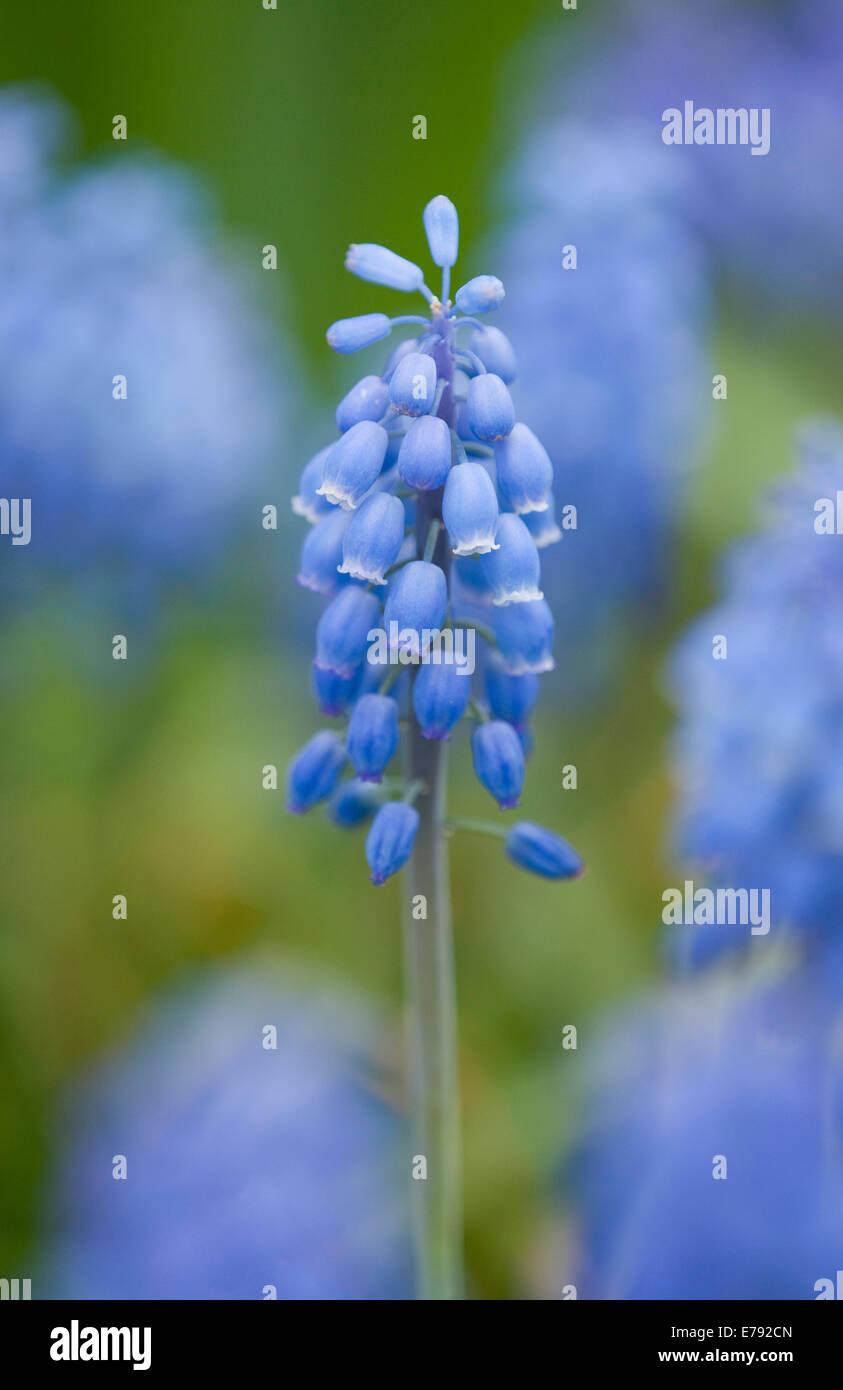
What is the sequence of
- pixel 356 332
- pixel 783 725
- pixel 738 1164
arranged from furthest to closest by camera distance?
pixel 738 1164, pixel 783 725, pixel 356 332

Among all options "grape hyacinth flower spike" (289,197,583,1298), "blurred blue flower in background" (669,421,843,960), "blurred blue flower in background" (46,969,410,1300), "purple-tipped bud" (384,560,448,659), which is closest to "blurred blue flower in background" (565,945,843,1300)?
"blurred blue flower in background" (669,421,843,960)

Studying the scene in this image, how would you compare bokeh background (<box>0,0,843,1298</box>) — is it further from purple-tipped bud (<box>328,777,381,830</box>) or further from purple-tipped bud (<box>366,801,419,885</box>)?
purple-tipped bud (<box>366,801,419,885</box>)

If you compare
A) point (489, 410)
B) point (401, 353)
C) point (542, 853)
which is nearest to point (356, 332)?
point (401, 353)

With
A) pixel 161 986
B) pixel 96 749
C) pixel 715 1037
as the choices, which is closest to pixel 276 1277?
pixel 161 986

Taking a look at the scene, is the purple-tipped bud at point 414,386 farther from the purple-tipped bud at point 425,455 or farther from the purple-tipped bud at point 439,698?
the purple-tipped bud at point 439,698

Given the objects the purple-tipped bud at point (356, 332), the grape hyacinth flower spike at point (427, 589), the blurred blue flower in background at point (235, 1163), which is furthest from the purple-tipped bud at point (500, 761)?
the blurred blue flower in background at point (235, 1163)

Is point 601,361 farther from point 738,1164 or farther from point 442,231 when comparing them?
point 738,1164
